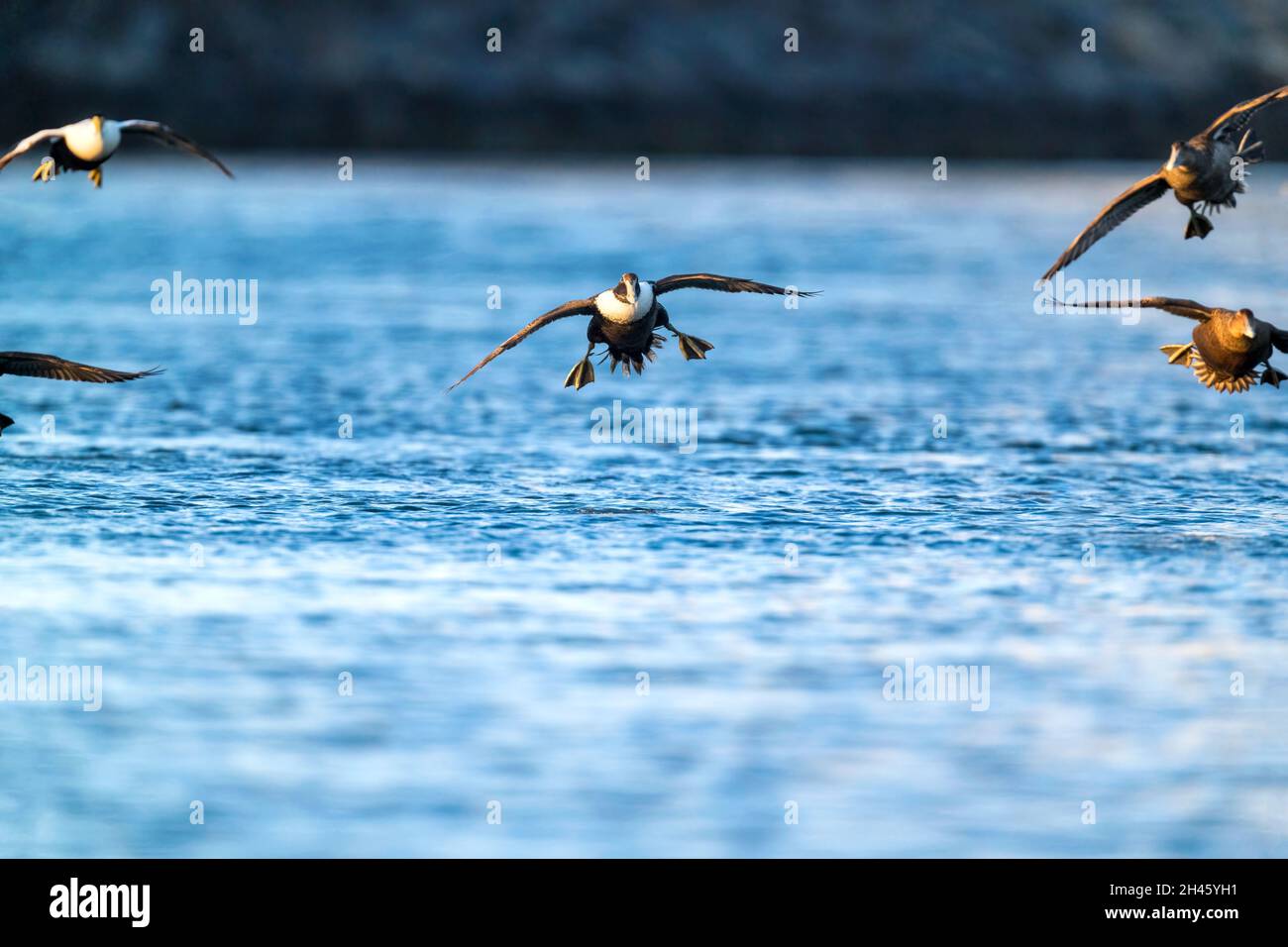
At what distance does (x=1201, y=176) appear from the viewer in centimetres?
2205

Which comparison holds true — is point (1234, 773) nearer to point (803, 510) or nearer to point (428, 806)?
point (428, 806)

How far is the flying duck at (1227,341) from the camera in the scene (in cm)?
2230

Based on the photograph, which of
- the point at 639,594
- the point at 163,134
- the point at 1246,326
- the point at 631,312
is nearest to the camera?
the point at 639,594

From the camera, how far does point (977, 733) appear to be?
17641mm

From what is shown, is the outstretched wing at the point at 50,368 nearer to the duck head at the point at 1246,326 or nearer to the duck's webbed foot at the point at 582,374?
the duck's webbed foot at the point at 582,374

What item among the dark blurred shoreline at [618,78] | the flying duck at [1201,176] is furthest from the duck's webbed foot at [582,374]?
the dark blurred shoreline at [618,78]

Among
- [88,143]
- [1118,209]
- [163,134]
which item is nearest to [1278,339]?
[1118,209]

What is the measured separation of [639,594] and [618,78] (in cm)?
8845

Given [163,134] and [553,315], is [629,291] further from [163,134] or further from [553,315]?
[163,134]

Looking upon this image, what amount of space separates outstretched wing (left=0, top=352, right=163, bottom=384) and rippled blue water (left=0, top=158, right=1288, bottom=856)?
1911 millimetres

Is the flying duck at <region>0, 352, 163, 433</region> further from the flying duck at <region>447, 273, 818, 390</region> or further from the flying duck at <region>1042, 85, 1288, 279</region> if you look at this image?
the flying duck at <region>1042, 85, 1288, 279</region>
